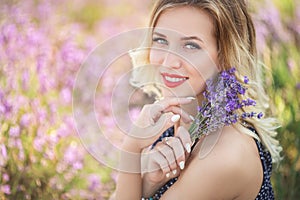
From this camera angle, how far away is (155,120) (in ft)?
6.91

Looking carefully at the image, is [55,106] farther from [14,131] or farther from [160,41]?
[160,41]

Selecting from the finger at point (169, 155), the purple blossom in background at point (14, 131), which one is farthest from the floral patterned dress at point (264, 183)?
the purple blossom in background at point (14, 131)

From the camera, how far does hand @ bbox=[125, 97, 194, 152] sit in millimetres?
2045

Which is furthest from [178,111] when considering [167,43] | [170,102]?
[167,43]

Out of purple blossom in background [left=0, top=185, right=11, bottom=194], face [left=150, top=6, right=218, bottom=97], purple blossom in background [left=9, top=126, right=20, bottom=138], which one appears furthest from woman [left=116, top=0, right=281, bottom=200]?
purple blossom in background [left=9, top=126, right=20, bottom=138]

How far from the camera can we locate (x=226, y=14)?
2.12m

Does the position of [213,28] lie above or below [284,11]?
above

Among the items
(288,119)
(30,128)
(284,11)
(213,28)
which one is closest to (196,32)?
(213,28)

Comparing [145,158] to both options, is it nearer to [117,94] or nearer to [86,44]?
[117,94]

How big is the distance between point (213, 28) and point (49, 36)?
1.65 meters

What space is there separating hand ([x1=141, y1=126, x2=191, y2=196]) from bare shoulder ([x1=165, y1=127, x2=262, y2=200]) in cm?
5

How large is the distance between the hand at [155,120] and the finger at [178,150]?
8cm

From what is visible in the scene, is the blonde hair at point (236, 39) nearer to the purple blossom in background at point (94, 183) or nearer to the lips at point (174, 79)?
the lips at point (174, 79)

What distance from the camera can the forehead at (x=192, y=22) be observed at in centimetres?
209
